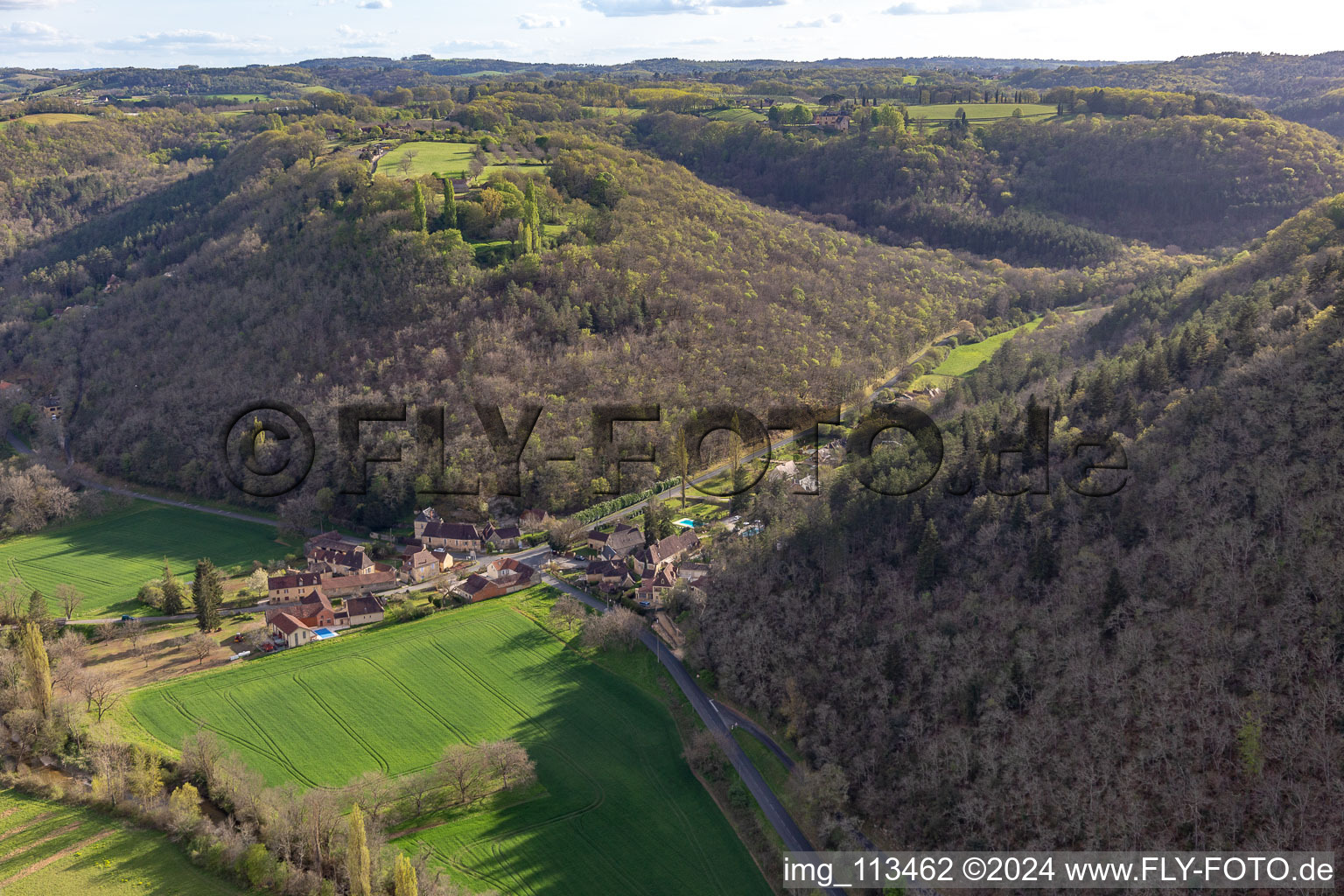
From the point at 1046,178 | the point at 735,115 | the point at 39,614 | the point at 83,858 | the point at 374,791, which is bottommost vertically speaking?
the point at 83,858

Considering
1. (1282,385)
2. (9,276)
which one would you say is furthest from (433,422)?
(9,276)

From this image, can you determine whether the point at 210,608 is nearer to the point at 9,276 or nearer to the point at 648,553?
the point at 648,553

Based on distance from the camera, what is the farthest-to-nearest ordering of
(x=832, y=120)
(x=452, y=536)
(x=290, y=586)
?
(x=832, y=120)
(x=452, y=536)
(x=290, y=586)

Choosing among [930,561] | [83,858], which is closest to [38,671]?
[83,858]

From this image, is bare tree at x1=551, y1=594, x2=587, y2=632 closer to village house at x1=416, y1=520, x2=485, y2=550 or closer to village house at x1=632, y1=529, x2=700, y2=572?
village house at x1=632, y1=529, x2=700, y2=572

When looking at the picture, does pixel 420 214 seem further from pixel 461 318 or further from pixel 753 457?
pixel 753 457

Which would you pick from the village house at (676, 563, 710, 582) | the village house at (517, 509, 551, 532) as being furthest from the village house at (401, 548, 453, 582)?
the village house at (676, 563, 710, 582)
